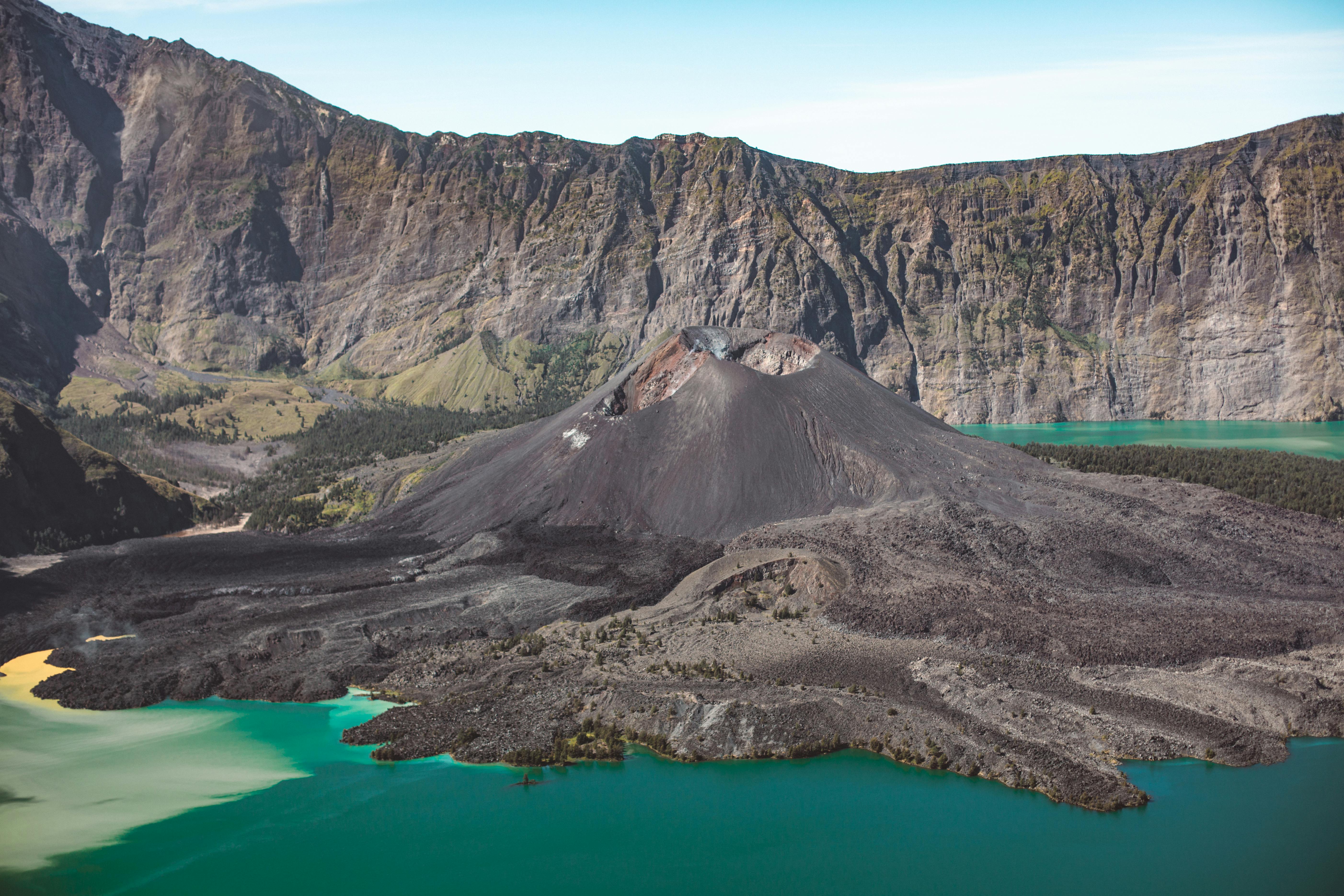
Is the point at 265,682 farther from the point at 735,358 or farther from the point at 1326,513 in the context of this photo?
the point at 1326,513

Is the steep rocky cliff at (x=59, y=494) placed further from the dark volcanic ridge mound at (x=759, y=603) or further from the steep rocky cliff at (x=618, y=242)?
the steep rocky cliff at (x=618, y=242)

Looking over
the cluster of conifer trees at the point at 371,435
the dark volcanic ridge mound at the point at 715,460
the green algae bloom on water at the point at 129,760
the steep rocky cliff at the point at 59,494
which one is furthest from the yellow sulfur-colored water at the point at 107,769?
the cluster of conifer trees at the point at 371,435

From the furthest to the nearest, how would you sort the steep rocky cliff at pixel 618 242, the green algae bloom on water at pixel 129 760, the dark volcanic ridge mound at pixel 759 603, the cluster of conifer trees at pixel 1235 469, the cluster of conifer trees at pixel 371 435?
the steep rocky cliff at pixel 618 242 < the cluster of conifer trees at pixel 371 435 < the cluster of conifer trees at pixel 1235 469 < the dark volcanic ridge mound at pixel 759 603 < the green algae bloom on water at pixel 129 760

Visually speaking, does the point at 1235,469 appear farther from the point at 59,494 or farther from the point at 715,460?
the point at 59,494

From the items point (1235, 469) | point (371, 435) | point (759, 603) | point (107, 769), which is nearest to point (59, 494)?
point (107, 769)

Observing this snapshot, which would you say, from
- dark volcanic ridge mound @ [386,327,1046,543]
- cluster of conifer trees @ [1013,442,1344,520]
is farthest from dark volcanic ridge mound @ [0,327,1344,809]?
cluster of conifer trees @ [1013,442,1344,520]

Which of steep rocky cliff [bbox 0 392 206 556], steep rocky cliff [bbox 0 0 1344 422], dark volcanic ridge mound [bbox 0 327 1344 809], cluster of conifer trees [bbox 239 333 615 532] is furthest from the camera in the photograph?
steep rocky cliff [bbox 0 0 1344 422]

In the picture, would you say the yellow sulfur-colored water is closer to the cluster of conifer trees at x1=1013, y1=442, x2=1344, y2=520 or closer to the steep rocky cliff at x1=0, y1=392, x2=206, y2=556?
the steep rocky cliff at x1=0, y1=392, x2=206, y2=556
